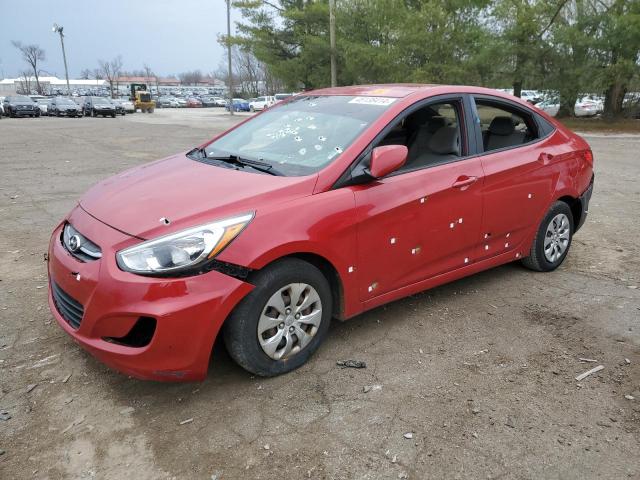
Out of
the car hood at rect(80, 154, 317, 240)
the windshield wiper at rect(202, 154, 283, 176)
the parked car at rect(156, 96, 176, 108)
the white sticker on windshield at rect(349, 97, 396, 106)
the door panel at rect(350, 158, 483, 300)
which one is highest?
the white sticker on windshield at rect(349, 97, 396, 106)

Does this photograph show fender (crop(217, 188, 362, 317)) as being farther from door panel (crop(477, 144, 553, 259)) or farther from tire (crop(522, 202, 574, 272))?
tire (crop(522, 202, 574, 272))

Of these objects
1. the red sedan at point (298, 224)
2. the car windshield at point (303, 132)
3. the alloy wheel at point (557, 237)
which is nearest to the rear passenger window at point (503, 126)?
the red sedan at point (298, 224)

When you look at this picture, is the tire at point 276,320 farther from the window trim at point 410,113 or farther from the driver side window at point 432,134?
the driver side window at point 432,134

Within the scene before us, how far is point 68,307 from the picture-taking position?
298 cm

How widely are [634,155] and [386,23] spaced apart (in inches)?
686

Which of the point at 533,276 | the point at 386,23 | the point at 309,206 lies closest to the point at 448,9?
the point at 386,23

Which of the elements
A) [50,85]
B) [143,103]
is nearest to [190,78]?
[50,85]

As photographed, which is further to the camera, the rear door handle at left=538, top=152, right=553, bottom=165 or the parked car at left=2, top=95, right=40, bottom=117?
the parked car at left=2, top=95, right=40, bottom=117

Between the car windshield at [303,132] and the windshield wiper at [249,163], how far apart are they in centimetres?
4

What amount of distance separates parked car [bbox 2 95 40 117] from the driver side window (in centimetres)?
4006

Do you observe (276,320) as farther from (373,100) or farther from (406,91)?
(406,91)

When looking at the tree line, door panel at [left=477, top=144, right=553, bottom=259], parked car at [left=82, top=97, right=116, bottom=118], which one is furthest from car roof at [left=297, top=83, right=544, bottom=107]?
parked car at [left=82, top=97, right=116, bottom=118]

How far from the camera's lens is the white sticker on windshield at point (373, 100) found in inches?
146

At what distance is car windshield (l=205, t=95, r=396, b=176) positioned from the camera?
3430 millimetres
